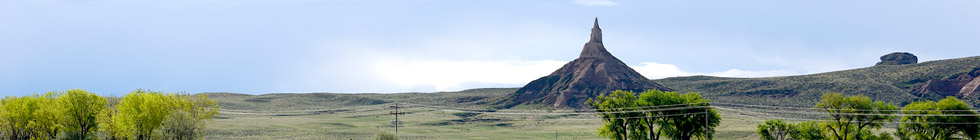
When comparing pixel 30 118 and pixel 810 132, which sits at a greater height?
pixel 30 118

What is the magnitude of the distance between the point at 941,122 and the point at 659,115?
2368cm

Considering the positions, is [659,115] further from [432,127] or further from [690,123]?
[432,127]

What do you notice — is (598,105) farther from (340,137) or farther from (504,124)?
(504,124)

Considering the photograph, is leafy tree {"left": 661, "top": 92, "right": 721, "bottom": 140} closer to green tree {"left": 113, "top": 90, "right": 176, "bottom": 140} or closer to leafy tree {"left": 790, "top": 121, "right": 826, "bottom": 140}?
leafy tree {"left": 790, "top": 121, "right": 826, "bottom": 140}

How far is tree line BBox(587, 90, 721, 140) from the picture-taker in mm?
82500

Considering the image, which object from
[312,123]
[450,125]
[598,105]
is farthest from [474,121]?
[598,105]

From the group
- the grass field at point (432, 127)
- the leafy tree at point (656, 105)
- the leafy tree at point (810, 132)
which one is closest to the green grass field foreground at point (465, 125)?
the grass field at point (432, 127)

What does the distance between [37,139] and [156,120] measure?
1432 cm

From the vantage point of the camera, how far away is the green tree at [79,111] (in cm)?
8256

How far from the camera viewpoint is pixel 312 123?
175 m

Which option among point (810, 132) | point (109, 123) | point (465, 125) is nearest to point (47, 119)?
point (109, 123)

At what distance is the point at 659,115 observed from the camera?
83875mm

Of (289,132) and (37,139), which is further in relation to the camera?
(289,132)

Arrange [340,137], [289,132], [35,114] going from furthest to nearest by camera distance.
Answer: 1. [289,132]
2. [340,137]
3. [35,114]
